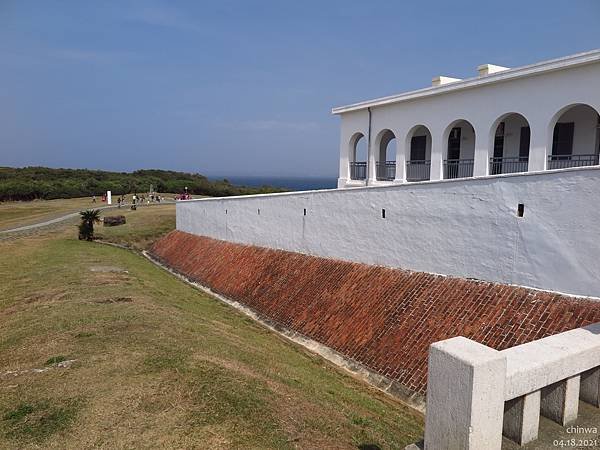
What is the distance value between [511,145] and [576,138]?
1.88 metres

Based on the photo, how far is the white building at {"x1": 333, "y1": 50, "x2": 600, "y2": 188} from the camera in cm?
1145

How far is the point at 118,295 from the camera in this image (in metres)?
11.1

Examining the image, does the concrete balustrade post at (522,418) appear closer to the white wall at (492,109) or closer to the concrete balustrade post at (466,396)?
the concrete balustrade post at (466,396)

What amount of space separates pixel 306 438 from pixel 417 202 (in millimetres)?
7032

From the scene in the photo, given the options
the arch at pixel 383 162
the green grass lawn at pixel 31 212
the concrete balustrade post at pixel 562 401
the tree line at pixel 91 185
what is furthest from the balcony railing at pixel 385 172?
the green grass lawn at pixel 31 212

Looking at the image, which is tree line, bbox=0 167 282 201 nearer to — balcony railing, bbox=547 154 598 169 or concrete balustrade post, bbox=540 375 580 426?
balcony railing, bbox=547 154 598 169

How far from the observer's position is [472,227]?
9.29 metres

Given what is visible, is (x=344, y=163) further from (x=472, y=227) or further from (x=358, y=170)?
(x=472, y=227)

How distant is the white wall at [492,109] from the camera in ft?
36.3

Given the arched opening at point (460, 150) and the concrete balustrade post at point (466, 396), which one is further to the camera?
the arched opening at point (460, 150)

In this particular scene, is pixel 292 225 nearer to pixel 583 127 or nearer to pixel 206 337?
pixel 206 337

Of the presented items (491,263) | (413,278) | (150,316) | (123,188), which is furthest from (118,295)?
(123,188)

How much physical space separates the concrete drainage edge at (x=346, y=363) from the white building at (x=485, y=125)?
288 inches

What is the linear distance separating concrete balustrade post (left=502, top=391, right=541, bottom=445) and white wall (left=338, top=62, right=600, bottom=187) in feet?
33.9
